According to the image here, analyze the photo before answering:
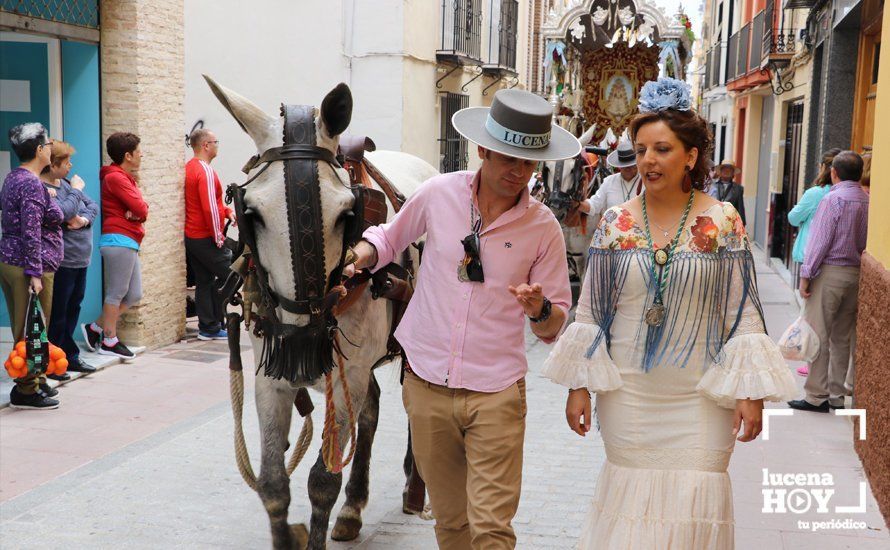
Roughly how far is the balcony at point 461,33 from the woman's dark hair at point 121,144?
964 centimetres

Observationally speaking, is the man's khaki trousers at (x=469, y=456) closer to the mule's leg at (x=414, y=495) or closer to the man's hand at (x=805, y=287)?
the mule's leg at (x=414, y=495)

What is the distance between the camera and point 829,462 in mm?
6090

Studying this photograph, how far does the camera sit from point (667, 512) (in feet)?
10.1

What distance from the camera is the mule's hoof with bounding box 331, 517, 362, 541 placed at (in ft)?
15.5

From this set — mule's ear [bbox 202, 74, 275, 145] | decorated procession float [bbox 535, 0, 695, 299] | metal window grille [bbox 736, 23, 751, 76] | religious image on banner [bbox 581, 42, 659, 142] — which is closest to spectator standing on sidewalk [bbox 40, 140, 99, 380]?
mule's ear [bbox 202, 74, 275, 145]

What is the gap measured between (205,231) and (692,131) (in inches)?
273

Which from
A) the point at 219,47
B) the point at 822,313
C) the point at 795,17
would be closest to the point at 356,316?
the point at 822,313

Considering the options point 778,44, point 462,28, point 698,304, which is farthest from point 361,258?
point 462,28

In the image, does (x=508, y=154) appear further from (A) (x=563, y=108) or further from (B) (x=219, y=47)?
(A) (x=563, y=108)

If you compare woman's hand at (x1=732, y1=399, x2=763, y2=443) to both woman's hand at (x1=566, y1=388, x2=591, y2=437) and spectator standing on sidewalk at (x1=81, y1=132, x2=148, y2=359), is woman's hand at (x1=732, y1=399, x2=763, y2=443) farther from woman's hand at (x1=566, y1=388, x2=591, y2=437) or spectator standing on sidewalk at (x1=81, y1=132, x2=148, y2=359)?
spectator standing on sidewalk at (x1=81, y1=132, x2=148, y2=359)

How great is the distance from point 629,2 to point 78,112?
31.9ft

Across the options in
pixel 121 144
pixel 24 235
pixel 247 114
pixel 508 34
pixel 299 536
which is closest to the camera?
pixel 247 114

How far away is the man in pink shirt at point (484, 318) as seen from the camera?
11.0ft

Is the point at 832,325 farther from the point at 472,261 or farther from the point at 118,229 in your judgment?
the point at 118,229
